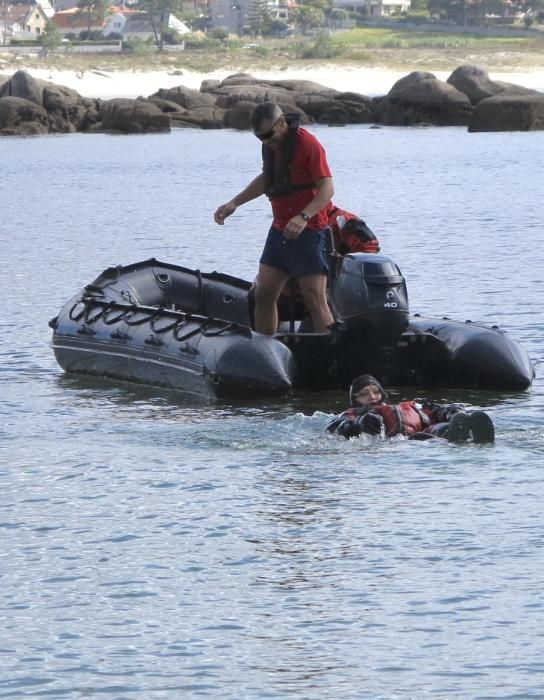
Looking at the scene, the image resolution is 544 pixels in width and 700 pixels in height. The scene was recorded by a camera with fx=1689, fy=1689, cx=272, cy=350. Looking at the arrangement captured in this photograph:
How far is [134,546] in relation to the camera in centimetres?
813

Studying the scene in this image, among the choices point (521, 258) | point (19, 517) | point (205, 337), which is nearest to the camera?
point (19, 517)

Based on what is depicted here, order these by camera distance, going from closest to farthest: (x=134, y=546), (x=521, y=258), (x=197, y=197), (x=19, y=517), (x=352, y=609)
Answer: (x=352, y=609)
(x=134, y=546)
(x=19, y=517)
(x=521, y=258)
(x=197, y=197)

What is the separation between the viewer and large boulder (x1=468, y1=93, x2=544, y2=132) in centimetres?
5388

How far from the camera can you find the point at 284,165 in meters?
10.8

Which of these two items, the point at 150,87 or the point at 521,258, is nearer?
the point at 521,258

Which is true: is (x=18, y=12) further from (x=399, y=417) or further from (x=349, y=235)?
(x=399, y=417)

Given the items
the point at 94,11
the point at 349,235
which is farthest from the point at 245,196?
the point at 94,11

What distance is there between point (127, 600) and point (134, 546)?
32.5 inches

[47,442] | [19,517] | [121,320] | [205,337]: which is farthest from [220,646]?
[121,320]

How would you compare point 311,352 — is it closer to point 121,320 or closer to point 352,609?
point 121,320

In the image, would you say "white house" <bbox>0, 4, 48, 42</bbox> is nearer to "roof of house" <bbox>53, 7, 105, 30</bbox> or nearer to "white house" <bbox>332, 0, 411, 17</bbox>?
"roof of house" <bbox>53, 7, 105, 30</bbox>

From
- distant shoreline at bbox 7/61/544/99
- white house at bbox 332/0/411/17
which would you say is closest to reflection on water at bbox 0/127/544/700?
distant shoreline at bbox 7/61/544/99

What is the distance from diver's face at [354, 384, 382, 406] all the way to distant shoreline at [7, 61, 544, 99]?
242 ft

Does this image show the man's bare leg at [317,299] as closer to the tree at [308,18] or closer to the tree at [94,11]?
the tree at [308,18]
